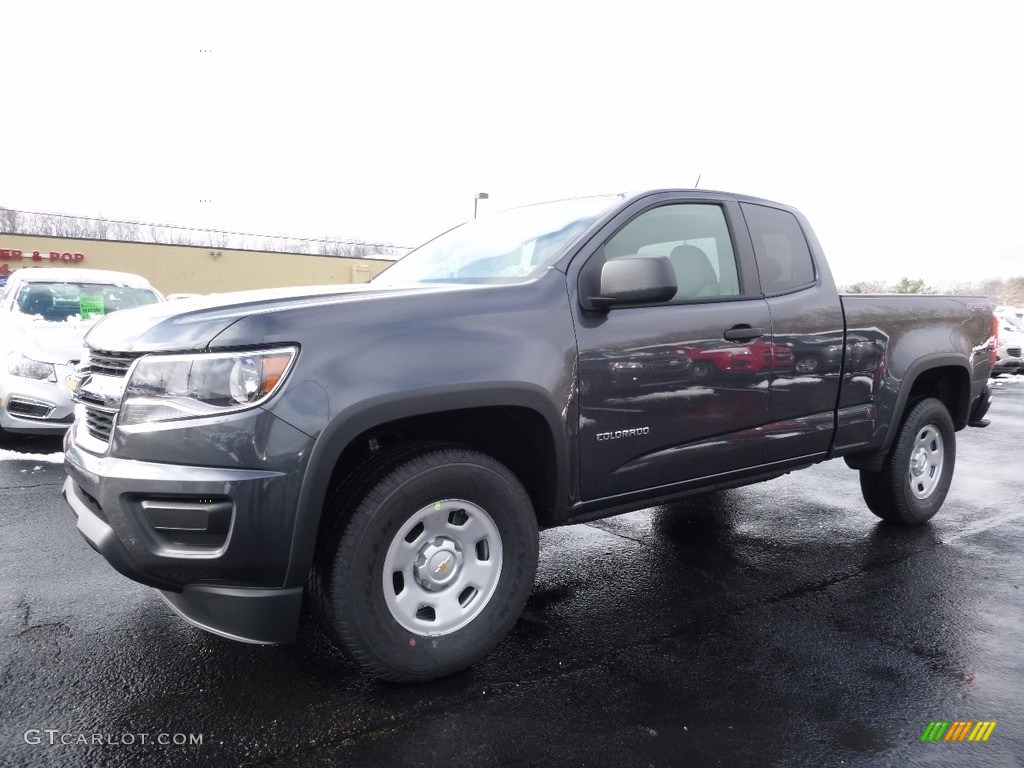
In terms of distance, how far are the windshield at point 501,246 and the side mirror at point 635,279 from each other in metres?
0.29

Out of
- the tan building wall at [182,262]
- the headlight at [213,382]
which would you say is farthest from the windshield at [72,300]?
the tan building wall at [182,262]

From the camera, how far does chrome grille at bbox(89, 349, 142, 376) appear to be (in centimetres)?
260

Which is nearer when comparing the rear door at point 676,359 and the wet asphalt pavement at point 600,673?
the wet asphalt pavement at point 600,673

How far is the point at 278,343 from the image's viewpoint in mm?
2404

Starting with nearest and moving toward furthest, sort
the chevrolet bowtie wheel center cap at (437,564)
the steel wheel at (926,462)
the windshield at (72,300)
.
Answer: the chevrolet bowtie wheel center cap at (437,564)
the steel wheel at (926,462)
the windshield at (72,300)

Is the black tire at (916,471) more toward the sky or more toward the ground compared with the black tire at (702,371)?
more toward the ground

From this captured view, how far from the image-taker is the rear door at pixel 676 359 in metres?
3.10

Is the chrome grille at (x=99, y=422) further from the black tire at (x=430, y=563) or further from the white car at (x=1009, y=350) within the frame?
the white car at (x=1009, y=350)

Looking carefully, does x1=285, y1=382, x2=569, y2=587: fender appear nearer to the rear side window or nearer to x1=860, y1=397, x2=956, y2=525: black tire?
the rear side window

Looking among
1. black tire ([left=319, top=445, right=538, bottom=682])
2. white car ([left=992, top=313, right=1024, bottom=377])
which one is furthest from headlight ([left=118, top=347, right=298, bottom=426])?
white car ([left=992, top=313, right=1024, bottom=377])

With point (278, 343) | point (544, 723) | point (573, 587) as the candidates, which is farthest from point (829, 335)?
point (278, 343)

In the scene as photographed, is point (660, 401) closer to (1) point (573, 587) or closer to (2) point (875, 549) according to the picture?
(1) point (573, 587)

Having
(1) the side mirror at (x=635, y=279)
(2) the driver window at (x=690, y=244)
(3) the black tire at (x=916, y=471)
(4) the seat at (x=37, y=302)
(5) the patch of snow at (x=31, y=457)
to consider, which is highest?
(2) the driver window at (x=690, y=244)

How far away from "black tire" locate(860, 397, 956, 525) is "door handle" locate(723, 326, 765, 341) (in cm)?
167
